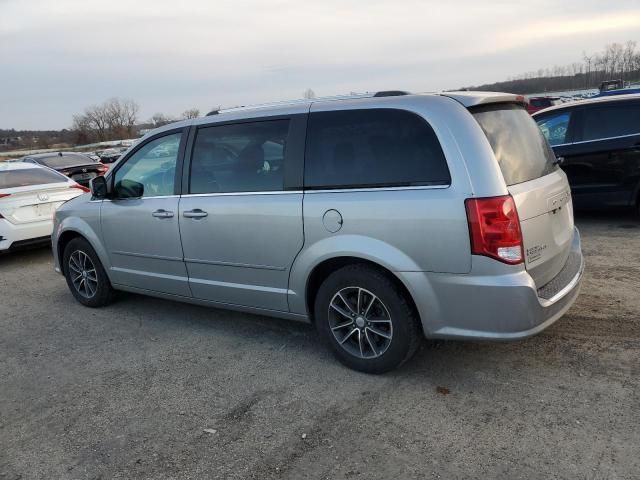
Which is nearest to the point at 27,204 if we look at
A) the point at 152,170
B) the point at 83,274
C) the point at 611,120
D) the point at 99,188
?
the point at 83,274

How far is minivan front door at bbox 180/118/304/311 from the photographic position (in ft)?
13.2

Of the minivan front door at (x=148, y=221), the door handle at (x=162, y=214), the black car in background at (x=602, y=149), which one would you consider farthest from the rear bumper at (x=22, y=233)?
the black car in background at (x=602, y=149)

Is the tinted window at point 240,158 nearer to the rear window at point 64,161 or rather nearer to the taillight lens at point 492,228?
the taillight lens at point 492,228

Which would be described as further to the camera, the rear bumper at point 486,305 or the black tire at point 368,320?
the black tire at point 368,320

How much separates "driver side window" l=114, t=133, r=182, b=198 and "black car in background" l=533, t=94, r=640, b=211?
504 centimetres

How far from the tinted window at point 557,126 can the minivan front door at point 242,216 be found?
205 inches

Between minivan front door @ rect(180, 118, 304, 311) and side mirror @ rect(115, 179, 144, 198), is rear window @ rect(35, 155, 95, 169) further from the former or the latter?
minivan front door @ rect(180, 118, 304, 311)

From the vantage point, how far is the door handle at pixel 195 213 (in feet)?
14.5

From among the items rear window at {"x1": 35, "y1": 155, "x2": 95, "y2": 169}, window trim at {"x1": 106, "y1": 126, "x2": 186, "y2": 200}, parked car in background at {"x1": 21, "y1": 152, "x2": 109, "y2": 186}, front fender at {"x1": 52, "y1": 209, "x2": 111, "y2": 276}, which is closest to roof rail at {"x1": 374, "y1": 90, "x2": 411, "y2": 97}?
window trim at {"x1": 106, "y1": 126, "x2": 186, "y2": 200}

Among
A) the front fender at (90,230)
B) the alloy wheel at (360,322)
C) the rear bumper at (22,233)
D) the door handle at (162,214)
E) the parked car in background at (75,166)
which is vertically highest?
the parked car in background at (75,166)

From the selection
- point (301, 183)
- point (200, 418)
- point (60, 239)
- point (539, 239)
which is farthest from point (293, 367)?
point (60, 239)

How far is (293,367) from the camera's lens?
405 centimetres

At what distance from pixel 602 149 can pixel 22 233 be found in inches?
320

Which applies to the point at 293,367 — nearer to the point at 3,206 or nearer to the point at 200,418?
the point at 200,418
